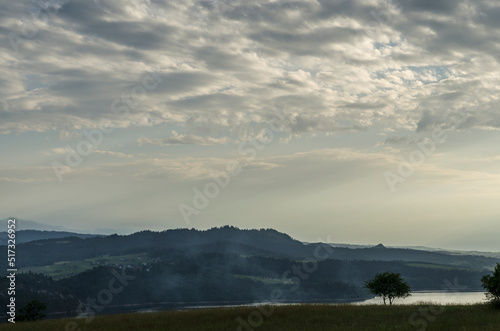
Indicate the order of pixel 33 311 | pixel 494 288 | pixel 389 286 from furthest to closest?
pixel 33 311 → pixel 389 286 → pixel 494 288

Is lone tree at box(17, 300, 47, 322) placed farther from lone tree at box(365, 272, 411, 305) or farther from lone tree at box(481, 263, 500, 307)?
lone tree at box(481, 263, 500, 307)

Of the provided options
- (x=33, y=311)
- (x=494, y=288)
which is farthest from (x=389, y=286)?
(x=33, y=311)

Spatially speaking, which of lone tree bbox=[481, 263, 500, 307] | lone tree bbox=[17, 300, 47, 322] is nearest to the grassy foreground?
lone tree bbox=[481, 263, 500, 307]

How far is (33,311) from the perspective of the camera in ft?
318

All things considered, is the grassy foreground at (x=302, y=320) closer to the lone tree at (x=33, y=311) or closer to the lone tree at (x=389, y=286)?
the lone tree at (x=389, y=286)

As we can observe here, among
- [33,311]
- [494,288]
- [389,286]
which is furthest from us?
[33,311]

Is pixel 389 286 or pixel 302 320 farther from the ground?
pixel 302 320

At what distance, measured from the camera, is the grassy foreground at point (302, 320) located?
34406mm

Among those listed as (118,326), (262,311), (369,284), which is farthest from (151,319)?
(369,284)

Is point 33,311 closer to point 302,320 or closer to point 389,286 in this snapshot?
point 389,286

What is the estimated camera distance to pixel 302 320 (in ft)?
135

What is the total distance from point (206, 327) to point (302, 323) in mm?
8907

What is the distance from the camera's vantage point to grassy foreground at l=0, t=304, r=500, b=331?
113ft

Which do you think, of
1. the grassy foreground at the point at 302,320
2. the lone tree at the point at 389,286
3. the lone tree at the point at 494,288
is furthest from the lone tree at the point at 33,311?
the lone tree at the point at 494,288
